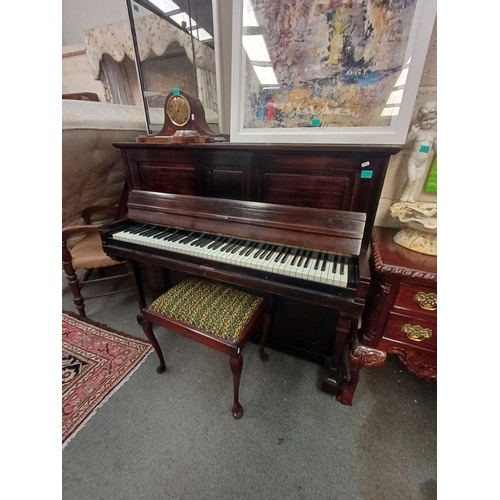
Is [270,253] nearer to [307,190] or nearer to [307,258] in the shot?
[307,258]

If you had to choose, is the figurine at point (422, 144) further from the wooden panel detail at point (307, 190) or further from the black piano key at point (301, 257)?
the black piano key at point (301, 257)

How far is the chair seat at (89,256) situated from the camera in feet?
5.21

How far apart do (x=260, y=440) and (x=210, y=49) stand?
7.25ft

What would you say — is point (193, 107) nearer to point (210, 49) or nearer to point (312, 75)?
point (210, 49)

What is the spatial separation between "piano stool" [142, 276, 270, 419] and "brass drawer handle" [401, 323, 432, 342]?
627mm

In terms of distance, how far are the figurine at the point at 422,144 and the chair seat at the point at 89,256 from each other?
1.77 metres

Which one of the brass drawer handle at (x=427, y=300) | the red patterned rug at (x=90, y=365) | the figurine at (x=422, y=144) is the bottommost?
the red patterned rug at (x=90, y=365)

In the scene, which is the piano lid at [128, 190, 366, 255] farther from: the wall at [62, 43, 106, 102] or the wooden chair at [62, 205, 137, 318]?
the wall at [62, 43, 106, 102]

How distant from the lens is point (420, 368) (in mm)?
961

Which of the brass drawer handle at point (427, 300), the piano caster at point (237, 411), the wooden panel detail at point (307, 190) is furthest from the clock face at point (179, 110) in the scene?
the piano caster at point (237, 411)

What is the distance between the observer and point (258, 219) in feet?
3.60

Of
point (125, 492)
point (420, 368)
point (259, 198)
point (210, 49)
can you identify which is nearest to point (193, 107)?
point (210, 49)

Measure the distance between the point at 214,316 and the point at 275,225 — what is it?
0.52 meters

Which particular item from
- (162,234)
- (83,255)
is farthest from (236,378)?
(83,255)
